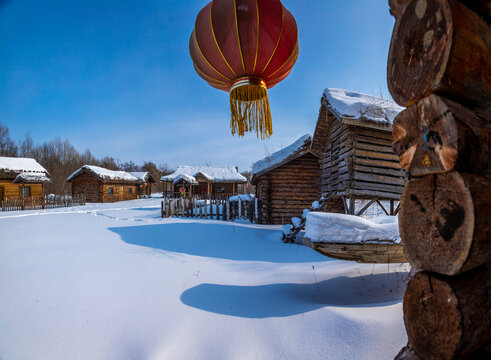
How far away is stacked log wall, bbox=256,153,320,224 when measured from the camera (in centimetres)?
1116

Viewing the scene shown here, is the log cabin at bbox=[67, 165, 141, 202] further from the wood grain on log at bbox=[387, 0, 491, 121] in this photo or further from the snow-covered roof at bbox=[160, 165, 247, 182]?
the wood grain on log at bbox=[387, 0, 491, 121]

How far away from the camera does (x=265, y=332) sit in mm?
2406

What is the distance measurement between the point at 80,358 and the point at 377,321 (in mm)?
3041

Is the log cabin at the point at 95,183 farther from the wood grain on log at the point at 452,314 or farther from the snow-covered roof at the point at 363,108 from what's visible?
the wood grain on log at the point at 452,314

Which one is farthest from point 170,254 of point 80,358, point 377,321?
→ point 377,321

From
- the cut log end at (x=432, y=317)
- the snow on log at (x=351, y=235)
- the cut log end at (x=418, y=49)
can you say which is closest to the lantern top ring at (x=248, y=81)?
the cut log end at (x=418, y=49)

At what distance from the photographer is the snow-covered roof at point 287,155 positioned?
10313 millimetres

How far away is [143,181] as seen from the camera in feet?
113

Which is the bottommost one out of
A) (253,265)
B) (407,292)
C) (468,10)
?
(253,265)

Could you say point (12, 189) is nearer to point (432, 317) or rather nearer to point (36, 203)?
point (36, 203)

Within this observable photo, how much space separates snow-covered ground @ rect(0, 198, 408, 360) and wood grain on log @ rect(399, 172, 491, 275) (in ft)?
4.73

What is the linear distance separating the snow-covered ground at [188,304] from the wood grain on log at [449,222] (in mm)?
1442

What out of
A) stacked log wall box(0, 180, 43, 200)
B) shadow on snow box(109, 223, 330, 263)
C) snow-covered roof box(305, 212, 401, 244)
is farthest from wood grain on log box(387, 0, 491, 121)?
stacked log wall box(0, 180, 43, 200)

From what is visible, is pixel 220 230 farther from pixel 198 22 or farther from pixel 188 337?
pixel 198 22
